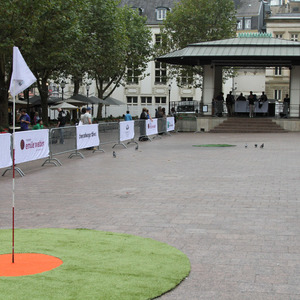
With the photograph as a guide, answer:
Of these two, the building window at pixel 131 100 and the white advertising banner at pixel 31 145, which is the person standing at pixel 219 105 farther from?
the building window at pixel 131 100

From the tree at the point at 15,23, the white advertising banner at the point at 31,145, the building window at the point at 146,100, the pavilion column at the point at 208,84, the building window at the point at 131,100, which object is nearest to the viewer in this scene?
the white advertising banner at the point at 31,145

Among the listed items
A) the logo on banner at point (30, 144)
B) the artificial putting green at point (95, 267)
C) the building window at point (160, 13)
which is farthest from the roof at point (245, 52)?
the building window at point (160, 13)

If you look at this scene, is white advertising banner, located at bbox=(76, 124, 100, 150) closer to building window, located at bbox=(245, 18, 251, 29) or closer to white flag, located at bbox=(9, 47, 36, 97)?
white flag, located at bbox=(9, 47, 36, 97)

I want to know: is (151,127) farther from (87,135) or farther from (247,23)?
(247,23)

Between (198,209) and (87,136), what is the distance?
11.5 m

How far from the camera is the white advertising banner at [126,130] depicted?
80.5 ft

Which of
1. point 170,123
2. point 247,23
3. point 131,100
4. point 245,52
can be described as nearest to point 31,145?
point 170,123

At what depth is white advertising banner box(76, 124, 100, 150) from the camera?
65.4 feet

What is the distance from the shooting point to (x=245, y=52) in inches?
1405

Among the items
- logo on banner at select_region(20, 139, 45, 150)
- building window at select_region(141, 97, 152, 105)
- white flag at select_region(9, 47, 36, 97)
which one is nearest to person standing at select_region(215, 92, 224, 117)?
logo on banner at select_region(20, 139, 45, 150)

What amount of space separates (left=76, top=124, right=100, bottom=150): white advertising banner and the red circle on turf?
13.0 metres

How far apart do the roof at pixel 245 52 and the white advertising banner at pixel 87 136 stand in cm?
1565

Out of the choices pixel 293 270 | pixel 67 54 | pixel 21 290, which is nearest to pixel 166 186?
pixel 293 270

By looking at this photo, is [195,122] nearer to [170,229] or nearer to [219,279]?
[170,229]
